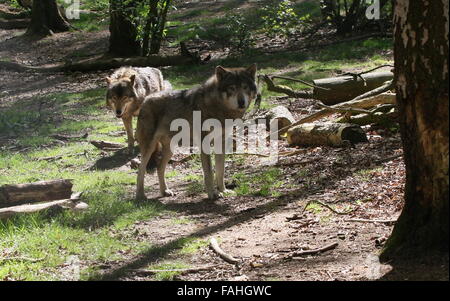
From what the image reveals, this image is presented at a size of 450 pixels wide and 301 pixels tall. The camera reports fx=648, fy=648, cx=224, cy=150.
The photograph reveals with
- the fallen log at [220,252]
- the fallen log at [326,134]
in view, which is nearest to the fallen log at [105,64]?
the fallen log at [326,134]

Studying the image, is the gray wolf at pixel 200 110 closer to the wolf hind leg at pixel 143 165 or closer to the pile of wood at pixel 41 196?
the wolf hind leg at pixel 143 165

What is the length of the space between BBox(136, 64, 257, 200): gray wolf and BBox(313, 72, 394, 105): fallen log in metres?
3.69

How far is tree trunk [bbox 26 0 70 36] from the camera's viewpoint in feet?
86.9

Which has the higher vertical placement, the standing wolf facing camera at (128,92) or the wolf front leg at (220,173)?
the standing wolf facing camera at (128,92)

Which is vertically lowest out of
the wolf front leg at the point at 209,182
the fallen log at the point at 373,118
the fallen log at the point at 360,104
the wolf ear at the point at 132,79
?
the wolf front leg at the point at 209,182

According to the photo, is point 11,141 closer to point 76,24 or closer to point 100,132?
point 100,132

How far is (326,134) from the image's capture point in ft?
34.3

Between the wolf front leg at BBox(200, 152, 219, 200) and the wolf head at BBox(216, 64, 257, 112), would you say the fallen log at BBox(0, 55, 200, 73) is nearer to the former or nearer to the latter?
the wolf head at BBox(216, 64, 257, 112)

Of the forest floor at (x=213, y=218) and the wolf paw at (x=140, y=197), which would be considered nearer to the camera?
the forest floor at (x=213, y=218)

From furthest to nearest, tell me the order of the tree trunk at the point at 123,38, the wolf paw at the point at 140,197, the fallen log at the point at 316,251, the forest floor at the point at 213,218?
the tree trunk at the point at 123,38
the wolf paw at the point at 140,197
the fallen log at the point at 316,251
the forest floor at the point at 213,218

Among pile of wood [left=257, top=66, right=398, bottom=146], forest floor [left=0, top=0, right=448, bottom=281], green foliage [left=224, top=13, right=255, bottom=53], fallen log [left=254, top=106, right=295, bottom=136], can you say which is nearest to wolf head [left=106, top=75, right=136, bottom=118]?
forest floor [left=0, top=0, right=448, bottom=281]

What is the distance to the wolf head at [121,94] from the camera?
Result: 11.8 meters

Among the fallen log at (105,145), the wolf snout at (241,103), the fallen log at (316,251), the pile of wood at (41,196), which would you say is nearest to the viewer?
the fallen log at (316,251)

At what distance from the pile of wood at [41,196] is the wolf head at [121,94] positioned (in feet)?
11.3
